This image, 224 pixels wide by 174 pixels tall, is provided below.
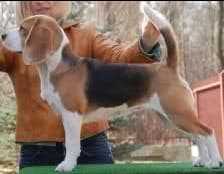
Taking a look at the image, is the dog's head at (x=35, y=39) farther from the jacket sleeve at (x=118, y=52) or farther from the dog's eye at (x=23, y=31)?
the jacket sleeve at (x=118, y=52)

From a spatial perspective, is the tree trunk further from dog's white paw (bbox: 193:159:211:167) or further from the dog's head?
the dog's head

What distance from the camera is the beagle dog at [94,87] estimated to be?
2467 millimetres

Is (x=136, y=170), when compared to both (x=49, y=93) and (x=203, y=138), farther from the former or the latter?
(x=49, y=93)

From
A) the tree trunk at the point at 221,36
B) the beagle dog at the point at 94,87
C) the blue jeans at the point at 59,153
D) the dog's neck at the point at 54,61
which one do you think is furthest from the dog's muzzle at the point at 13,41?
the tree trunk at the point at 221,36

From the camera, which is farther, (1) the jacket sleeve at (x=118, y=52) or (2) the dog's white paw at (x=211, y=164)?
(1) the jacket sleeve at (x=118, y=52)

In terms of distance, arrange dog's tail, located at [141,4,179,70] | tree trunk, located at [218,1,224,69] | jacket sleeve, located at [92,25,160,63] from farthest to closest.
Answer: tree trunk, located at [218,1,224,69], jacket sleeve, located at [92,25,160,63], dog's tail, located at [141,4,179,70]

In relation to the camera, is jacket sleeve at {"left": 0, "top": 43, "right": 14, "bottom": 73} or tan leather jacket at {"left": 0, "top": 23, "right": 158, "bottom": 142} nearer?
tan leather jacket at {"left": 0, "top": 23, "right": 158, "bottom": 142}

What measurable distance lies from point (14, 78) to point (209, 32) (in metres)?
17.6

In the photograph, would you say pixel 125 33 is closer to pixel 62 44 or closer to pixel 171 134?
pixel 171 134

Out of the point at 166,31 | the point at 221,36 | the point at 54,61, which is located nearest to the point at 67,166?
the point at 54,61

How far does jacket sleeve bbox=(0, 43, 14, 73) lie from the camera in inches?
119

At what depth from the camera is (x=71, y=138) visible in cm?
249

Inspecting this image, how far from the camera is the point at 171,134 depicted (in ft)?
44.3

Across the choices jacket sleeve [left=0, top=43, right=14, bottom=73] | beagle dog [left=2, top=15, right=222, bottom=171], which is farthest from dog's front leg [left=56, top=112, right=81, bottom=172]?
jacket sleeve [left=0, top=43, right=14, bottom=73]
